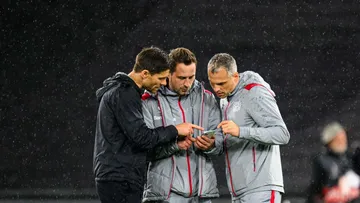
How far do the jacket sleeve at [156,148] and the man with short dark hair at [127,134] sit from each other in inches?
3.9

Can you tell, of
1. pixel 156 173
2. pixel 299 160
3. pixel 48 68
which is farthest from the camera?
pixel 48 68

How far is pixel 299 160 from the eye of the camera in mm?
6344

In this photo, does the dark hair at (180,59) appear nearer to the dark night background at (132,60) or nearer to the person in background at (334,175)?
the person in background at (334,175)

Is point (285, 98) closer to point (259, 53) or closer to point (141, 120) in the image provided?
point (259, 53)

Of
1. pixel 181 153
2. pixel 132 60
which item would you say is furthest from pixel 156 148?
pixel 132 60

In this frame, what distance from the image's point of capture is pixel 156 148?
11.0 ft

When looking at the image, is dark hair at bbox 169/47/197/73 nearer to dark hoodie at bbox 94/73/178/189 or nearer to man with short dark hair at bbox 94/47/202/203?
man with short dark hair at bbox 94/47/202/203

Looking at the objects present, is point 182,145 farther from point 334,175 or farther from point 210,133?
point 334,175

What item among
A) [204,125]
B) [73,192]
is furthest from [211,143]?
[73,192]

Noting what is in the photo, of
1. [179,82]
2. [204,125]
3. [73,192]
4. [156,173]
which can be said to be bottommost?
[73,192]

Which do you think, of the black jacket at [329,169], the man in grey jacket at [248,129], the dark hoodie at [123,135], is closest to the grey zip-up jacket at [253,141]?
the man in grey jacket at [248,129]

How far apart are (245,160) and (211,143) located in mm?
174

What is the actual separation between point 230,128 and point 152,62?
0.45 metres

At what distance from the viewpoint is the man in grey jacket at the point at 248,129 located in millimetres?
3197
